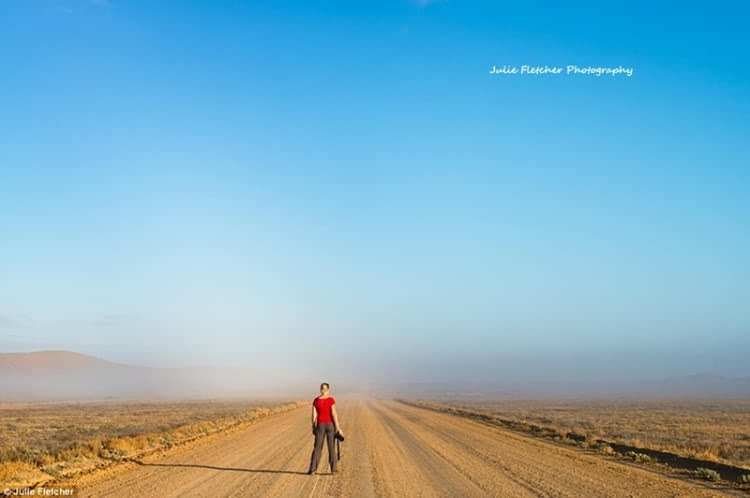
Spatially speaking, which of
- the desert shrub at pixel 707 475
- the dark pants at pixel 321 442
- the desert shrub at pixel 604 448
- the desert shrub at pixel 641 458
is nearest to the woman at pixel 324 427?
the dark pants at pixel 321 442

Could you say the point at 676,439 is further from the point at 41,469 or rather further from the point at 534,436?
the point at 41,469

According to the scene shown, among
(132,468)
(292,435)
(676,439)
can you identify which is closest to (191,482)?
(132,468)

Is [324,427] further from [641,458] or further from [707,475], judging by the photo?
[641,458]

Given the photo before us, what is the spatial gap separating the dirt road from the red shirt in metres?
1.18

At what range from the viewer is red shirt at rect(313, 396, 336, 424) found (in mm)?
13172

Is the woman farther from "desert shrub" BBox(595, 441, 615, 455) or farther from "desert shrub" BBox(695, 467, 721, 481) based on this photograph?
"desert shrub" BBox(595, 441, 615, 455)

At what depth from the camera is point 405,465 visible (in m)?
14.8

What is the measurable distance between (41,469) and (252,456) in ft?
18.2

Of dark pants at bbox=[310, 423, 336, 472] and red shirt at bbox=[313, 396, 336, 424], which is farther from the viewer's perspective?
red shirt at bbox=[313, 396, 336, 424]

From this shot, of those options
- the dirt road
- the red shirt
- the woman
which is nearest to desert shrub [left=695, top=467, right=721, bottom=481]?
the dirt road

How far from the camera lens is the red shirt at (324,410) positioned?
1317 cm

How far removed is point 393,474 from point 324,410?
2.11 meters

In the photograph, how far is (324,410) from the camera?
13.2 m

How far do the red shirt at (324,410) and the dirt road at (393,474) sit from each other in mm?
1182
